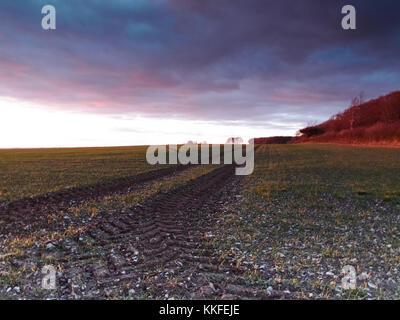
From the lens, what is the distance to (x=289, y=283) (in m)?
6.61

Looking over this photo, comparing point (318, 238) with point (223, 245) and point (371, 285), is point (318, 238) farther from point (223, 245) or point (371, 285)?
point (223, 245)

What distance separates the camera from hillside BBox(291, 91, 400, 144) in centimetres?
8199

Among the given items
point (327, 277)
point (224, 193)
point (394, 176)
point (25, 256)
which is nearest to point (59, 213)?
point (25, 256)

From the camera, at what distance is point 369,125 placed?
140m

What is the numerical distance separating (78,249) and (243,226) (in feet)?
23.6

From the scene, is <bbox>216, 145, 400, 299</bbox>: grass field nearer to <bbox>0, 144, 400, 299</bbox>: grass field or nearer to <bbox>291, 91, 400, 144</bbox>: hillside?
<bbox>0, 144, 400, 299</bbox>: grass field

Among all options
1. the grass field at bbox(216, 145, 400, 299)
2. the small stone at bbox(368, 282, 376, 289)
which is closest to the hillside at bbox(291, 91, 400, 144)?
the grass field at bbox(216, 145, 400, 299)

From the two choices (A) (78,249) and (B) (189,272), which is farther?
(A) (78,249)

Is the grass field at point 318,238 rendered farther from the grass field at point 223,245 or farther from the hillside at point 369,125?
the hillside at point 369,125

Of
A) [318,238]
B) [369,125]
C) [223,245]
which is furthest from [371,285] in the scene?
[369,125]

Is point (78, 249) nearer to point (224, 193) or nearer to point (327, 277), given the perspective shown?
point (327, 277)
